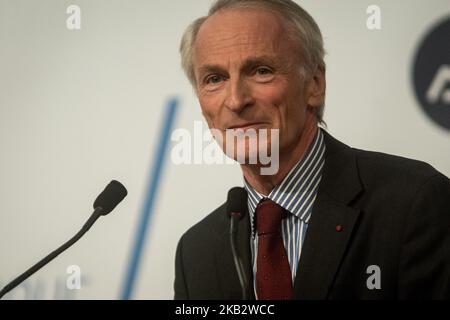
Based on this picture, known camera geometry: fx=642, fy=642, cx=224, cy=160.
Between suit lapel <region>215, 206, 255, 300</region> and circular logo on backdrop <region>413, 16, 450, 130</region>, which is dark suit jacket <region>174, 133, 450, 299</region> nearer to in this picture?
suit lapel <region>215, 206, 255, 300</region>

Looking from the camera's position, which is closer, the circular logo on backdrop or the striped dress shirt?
the striped dress shirt

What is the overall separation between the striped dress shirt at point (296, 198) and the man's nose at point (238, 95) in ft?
0.68

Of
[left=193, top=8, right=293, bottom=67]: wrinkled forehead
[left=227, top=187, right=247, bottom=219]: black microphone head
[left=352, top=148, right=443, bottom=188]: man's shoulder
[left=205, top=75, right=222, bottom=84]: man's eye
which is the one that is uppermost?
[left=193, top=8, right=293, bottom=67]: wrinkled forehead

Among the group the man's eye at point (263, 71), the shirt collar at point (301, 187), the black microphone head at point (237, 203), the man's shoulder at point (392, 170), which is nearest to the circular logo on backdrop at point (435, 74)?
the man's shoulder at point (392, 170)

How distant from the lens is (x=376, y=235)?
1.45 m

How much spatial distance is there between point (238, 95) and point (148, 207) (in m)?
0.45

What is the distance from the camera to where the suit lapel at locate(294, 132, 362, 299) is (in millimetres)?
1421

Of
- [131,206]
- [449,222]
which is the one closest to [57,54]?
[131,206]

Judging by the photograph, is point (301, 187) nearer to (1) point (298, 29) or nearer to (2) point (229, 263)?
(2) point (229, 263)

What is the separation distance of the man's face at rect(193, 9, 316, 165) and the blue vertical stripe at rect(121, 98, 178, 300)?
0.67 feet

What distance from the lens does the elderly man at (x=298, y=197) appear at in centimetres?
142

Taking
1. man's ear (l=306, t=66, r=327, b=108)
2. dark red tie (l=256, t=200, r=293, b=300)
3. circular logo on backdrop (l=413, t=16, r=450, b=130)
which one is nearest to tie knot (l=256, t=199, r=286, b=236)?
dark red tie (l=256, t=200, r=293, b=300)
